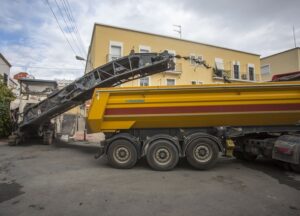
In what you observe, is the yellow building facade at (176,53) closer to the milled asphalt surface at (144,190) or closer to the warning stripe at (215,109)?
the warning stripe at (215,109)

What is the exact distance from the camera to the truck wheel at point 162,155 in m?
6.59

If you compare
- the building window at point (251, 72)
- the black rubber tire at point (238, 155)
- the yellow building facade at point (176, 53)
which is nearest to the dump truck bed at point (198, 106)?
the black rubber tire at point (238, 155)

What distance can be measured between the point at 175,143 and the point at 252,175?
2167 mm

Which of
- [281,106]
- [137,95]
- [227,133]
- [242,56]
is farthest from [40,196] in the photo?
[242,56]

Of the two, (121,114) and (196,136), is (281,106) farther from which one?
(121,114)

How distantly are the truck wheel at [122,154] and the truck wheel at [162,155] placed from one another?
19.1 inches

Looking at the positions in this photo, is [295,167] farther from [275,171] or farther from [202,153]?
[202,153]

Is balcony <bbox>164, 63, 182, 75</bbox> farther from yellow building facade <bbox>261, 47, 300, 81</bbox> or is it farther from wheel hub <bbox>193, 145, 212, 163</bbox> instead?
yellow building facade <bbox>261, 47, 300, 81</bbox>

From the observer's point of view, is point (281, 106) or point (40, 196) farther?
Answer: point (281, 106)

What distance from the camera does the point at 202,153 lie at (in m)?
6.65

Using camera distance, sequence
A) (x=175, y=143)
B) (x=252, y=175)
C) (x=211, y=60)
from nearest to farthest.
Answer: (x=252, y=175) < (x=175, y=143) < (x=211, y=60)

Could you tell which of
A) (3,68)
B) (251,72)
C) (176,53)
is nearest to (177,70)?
(176,53)

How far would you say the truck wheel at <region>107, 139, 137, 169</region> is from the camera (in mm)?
6742

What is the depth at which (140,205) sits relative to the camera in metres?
4.16
